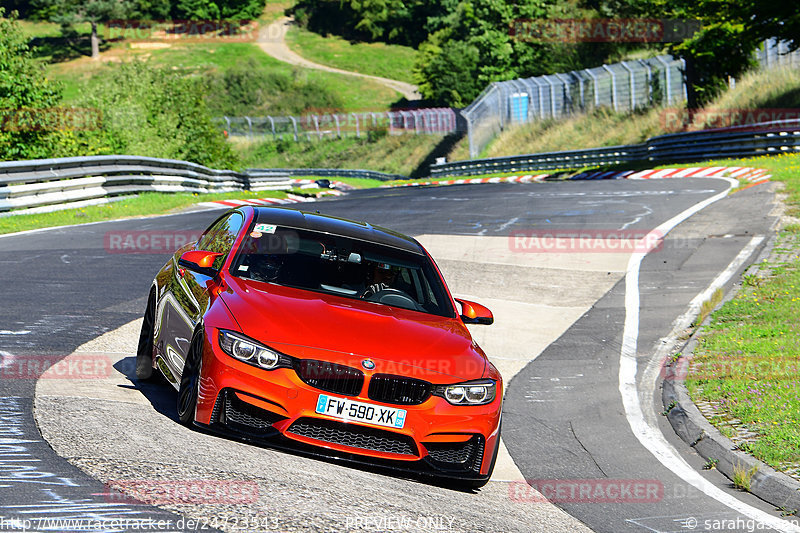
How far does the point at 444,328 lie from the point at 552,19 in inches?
3017

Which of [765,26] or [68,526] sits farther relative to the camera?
[765,26]

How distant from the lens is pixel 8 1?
401 ft

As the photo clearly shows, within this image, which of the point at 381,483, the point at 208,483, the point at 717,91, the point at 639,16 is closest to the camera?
the point at 208,483

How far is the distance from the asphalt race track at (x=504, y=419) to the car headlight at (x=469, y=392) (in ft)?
2.01

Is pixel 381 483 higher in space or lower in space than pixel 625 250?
higher

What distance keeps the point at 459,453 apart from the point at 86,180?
19630mm

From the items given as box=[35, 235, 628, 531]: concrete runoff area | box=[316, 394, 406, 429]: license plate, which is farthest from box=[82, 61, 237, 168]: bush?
box=[316, 394, 406, 429]: license plate

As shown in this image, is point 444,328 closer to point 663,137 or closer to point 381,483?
point 381,483

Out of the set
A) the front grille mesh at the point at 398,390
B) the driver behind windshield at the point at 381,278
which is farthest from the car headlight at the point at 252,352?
the driver behind windshield at the point at 381,278

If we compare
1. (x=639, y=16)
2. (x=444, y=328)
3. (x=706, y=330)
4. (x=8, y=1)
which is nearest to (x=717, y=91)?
(x=639, y=16)

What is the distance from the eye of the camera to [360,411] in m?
6.04

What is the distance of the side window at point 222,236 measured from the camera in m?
7.52

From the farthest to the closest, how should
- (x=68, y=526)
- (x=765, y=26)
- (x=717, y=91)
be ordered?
(x=717, y=91) < (x=765, y=26) < (x=68, y=526)

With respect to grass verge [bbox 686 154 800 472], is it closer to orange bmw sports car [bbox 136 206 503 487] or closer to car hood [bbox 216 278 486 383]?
orange bmw sports car [bbox 136 206 503 487]
